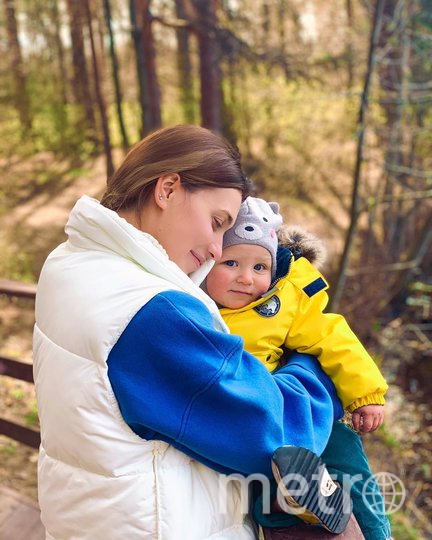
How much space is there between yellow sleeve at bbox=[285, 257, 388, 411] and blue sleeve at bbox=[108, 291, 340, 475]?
417 mm

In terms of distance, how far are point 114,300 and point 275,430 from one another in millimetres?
422

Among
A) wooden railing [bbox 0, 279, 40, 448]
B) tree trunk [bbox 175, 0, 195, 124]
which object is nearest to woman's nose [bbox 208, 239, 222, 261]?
wooden railing [bbox 0, 279, 40, 448]

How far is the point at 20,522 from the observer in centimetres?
251

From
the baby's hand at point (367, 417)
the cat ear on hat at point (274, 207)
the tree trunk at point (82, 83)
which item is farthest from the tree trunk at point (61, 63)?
the baby's hand at point (367, 417)

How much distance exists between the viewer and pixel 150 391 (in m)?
1.14

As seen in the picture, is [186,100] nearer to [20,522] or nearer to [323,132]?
[323,132]

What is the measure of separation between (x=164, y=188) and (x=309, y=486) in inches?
28.4

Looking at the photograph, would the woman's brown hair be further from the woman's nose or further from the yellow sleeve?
the yellow sleeve

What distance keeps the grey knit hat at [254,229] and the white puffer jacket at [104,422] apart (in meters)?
0.43

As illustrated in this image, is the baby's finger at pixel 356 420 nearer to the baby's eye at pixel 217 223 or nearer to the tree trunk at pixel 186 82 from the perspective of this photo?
the baby's eye at pixel 217 223

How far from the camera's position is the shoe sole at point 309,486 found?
1.14 m

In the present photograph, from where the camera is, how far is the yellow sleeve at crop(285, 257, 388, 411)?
1.56 meters

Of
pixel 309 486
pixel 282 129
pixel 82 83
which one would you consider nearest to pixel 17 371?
pixel 309 486

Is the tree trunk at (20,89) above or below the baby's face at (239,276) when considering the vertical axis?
below
